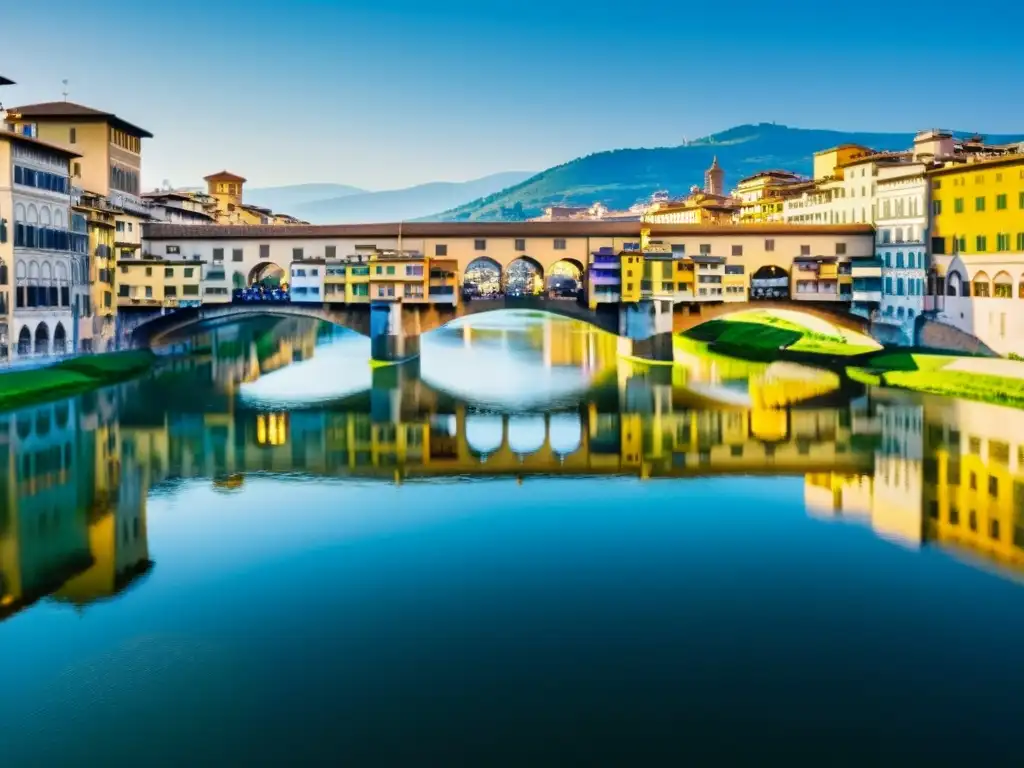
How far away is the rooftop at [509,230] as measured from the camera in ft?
199

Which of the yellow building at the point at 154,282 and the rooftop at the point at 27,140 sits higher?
the rooftop at the point at 27,140

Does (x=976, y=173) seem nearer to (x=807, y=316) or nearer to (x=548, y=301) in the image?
(x=807, y=316)

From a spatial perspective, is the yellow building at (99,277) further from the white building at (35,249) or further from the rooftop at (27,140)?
the rooftop at (27,140)

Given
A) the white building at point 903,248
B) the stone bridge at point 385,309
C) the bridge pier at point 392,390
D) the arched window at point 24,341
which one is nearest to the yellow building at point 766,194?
the white building at point 903,248

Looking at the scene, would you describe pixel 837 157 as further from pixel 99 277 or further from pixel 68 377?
pixel 68 377

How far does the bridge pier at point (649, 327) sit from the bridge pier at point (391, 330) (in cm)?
1135

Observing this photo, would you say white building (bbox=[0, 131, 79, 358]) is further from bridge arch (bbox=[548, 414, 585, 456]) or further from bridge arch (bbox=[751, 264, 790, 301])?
bridge arch (bbox=[751, 264, 790, 301])

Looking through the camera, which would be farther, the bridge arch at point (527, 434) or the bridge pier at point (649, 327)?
the bridge pier at point (649, 327)

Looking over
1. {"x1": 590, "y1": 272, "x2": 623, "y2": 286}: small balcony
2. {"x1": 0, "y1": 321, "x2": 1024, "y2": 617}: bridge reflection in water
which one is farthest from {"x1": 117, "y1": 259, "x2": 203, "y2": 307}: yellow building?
{"x1": 590, "y1": 272, "x2": 623, "y2": 286}: small balcony

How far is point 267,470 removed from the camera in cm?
3070

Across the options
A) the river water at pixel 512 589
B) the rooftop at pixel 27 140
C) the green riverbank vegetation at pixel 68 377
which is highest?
the rooftop at pixel 27 140

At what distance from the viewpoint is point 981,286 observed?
5044 cm

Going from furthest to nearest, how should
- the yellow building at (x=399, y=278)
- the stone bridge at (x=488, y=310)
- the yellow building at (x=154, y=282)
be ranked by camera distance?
the yellow building at (x=154, y=282) → the stone bridge at (x=488, y=310) → the yellow building at (x=399, y=278)

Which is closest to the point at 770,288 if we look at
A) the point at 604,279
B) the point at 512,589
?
the point at 604,279
